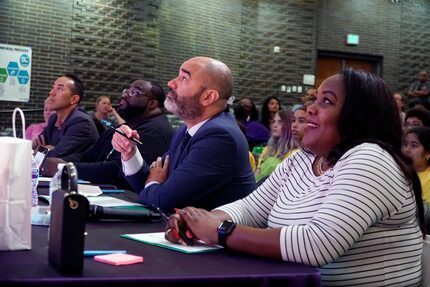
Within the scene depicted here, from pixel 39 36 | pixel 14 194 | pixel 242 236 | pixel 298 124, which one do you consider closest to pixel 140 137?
pixel 298 124

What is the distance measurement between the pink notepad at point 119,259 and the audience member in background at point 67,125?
3173mm

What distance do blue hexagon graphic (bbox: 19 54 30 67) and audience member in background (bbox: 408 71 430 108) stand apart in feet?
Answer: 22.1

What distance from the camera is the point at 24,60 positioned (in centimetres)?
1001

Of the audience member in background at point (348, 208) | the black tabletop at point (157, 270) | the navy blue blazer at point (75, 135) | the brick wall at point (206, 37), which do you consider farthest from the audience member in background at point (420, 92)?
the black tabletop at point (157, 270)

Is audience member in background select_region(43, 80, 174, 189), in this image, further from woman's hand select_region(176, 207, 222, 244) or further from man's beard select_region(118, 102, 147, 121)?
woman's hand select_region(176, 207, 222, 244)

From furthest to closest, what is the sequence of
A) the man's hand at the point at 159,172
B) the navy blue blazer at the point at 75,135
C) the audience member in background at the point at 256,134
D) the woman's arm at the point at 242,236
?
the audience member in background at the point at 256,134, the navy blue blazer at the point at 75,135, the man's hand at the point at 159,172, the woman's arm at the point at 242,236

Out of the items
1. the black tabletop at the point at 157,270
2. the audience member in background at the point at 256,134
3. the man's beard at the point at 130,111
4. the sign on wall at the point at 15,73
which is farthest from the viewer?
the sign on wall at the point at 15,73

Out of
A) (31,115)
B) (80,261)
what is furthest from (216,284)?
(31,115)

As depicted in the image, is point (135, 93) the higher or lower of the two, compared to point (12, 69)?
lower

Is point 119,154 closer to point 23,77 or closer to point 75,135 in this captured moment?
point 75,135

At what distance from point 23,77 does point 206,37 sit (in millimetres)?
3502

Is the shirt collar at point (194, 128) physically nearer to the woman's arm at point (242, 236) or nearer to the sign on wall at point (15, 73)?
the woman's arm at point (242, 236)

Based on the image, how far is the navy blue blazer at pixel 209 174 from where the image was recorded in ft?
8.44

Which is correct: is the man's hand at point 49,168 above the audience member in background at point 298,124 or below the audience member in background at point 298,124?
below
